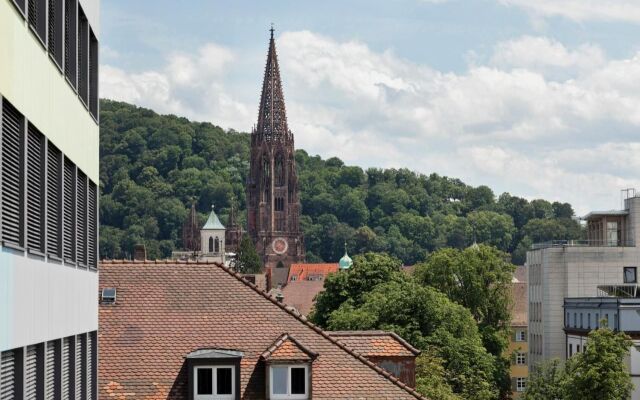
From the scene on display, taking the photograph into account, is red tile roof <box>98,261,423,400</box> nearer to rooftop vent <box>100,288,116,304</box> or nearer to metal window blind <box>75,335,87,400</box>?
rooftop vent <box>100,288,116,304</box>

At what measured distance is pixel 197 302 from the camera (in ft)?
122

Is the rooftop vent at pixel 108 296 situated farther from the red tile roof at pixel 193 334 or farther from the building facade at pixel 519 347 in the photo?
the building facade at pixel 519 347

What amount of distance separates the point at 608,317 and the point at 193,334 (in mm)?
52762

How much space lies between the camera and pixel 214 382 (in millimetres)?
35000

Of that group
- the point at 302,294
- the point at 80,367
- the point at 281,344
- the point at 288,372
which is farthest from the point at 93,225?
the point at 302,294

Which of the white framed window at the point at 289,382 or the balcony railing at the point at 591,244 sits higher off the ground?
the balcony railing at the point at 591,244

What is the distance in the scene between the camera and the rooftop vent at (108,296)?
121 ft

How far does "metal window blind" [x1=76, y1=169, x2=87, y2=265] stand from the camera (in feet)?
89.7

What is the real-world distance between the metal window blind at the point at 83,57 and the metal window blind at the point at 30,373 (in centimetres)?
704

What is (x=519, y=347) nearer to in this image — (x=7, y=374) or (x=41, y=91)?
(x=41, y=91)

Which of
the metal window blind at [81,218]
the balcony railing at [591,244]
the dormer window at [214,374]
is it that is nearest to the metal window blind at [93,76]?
the metal window blind at [81,218]

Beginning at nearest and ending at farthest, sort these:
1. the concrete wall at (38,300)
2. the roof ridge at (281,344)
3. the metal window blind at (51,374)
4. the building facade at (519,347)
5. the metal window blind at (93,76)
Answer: the concrete wall at (38,300) → the metal window blind at (51,374) → the metal window blind at (93,76) → the roof ridge at (281,344) → the building facade at (519,347)

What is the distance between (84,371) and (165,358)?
7190 mm

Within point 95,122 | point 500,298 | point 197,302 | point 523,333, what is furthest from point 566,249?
point 95,122
